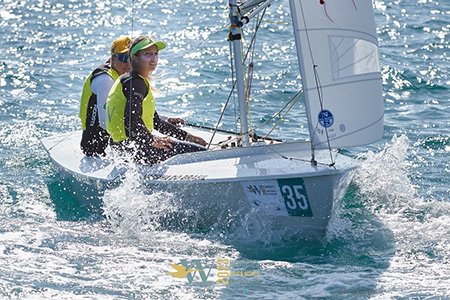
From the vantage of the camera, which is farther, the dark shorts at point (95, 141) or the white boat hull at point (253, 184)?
the dark shorts at point (95, 141)

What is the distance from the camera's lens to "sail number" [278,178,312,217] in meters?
6.99

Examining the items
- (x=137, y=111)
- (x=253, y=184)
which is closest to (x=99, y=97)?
(x=137, y=111)

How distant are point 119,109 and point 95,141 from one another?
74 cm

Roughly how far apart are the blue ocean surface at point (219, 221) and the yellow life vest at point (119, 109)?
516mm

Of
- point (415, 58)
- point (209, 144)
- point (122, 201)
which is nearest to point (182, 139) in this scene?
point (209, 144)

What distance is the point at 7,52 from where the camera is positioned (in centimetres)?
1434

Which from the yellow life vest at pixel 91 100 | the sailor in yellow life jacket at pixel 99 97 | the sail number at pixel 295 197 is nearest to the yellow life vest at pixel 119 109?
the sailor in yellow life jacket at pixel 99 97

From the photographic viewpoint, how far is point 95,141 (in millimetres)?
8594

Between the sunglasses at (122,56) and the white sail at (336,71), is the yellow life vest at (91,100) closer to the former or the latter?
the sunglasses at (122,56)

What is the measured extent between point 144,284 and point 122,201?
1232mm

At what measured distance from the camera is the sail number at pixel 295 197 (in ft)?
22.9

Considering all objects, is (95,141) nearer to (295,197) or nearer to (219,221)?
(219,221)

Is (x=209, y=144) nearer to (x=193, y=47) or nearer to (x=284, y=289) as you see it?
(x=284, y=289)

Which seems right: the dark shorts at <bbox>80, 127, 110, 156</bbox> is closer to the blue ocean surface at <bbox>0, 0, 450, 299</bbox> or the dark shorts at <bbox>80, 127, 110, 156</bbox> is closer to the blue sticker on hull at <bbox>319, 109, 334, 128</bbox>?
the blue ocean surface at <bbox>0, 0, 450, 299</bbox>
